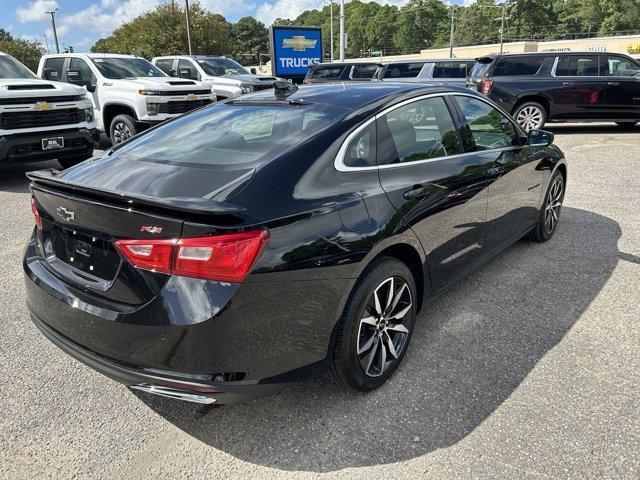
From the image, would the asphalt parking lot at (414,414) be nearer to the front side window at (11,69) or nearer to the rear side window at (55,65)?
the front side window at (11,69)

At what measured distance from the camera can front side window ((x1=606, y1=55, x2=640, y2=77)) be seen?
11930mm

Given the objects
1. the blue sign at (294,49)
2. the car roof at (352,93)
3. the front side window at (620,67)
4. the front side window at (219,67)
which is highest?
the blue sign at (294,49)

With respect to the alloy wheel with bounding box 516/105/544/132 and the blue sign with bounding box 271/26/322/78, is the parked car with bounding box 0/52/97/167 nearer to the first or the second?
the alloy wheel with bounding box 516/105/544/132

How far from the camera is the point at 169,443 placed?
8.17 feet

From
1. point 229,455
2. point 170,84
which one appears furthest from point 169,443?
point 170,84

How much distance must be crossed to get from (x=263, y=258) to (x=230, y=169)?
1.90ft

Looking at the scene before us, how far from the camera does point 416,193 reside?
9.80ft

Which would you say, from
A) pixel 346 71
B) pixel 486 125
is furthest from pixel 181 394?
pixel 346 71

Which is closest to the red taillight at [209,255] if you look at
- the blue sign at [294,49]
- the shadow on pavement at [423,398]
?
the shadow on pavement at [423,398]

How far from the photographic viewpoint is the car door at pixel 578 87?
11.9 meters

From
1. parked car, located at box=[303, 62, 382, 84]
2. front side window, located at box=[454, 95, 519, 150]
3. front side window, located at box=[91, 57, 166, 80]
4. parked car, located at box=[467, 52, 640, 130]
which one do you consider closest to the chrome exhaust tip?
front side window, located at box=[454, 95, 519, 150]

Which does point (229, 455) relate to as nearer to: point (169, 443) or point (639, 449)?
point (169, 443)

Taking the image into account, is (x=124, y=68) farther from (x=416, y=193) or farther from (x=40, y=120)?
(x=416, y=193)

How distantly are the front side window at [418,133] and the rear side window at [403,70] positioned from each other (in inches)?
454
